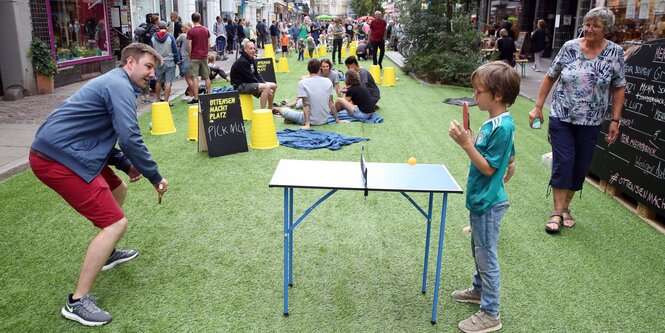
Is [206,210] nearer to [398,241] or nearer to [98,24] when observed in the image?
[398,241]

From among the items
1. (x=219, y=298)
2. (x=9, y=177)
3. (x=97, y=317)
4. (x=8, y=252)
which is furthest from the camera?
(x=9, y=177)

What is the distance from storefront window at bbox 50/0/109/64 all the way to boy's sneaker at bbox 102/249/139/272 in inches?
444

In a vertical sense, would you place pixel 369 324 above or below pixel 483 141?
below

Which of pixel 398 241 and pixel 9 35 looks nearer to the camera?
pixel 398 241

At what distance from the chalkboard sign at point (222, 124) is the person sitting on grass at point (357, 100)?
2.69 metres

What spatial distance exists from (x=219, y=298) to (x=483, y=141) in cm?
198

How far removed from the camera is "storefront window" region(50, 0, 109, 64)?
1364 cm

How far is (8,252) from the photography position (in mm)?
4160

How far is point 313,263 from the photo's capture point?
13.4ft

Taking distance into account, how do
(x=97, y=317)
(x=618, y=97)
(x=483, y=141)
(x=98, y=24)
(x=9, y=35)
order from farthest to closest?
(x=98, y=24)
(x=9, y=35)
(x=618, y=97)
(x=97, y=317)
(x=483, y=141)

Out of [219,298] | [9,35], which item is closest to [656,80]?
[219,298]

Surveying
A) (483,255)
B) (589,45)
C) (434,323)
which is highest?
(589,45)

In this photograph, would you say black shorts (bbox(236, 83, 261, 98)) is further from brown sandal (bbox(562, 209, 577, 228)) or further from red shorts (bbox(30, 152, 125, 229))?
red shorts (bbox(30, 152, 125, 229))

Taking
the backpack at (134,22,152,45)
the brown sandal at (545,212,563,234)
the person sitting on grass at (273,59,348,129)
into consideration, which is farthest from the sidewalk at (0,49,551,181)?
the brown sandal at (545,212,563,234)
